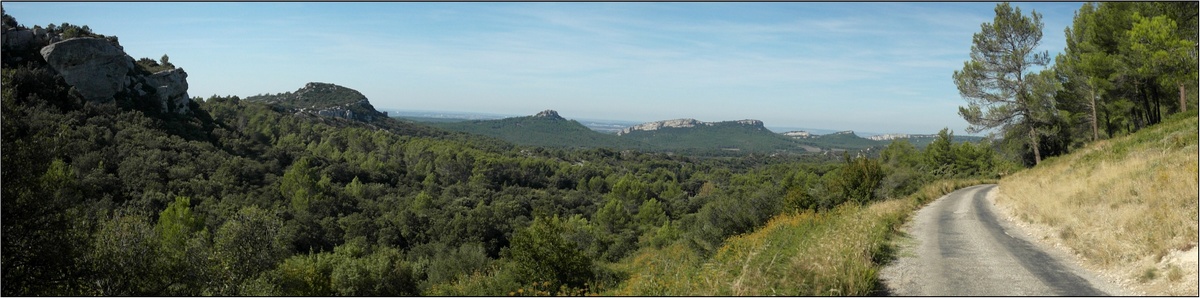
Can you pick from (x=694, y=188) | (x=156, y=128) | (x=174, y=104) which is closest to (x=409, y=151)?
(x=174, y=104)

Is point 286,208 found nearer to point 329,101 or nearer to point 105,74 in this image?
point 105,74

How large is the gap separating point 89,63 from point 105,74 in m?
1.69

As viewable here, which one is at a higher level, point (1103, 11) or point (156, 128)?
point (1103, 11)

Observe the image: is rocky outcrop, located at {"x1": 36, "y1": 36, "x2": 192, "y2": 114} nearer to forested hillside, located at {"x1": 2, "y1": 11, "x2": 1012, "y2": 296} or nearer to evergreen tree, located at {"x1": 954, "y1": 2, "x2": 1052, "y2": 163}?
forested hillside, located at {"x1": 2, "y1": 11, "x2": 1012, "y2": 296}

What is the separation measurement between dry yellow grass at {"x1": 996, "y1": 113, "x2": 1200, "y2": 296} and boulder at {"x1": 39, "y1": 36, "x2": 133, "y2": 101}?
3002 inches

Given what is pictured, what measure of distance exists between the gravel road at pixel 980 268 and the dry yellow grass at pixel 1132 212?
1.49ft

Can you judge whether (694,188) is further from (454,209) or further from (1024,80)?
(1024,80)

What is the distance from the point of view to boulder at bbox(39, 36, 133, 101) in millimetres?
55062

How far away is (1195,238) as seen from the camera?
25.4 feet

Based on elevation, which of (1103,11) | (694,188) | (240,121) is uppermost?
(1103,11)

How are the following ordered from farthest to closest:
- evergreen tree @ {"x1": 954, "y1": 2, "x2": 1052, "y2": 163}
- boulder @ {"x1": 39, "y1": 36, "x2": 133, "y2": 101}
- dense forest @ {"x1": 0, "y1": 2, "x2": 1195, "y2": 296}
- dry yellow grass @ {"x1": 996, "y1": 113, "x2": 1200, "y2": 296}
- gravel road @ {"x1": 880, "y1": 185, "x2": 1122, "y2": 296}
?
1. boulder @ {"x1": 39, "y1": 36, "x2": 133, "y2": 101}
2. evergreen tree @ {"x1": 954, "y1": 2, "x2": 1052, "y2": 163}
3. dense forest @ {"x1": 0, "y1": 2, "x2": 1195, "y2": 296}
4. dry yellow grass @ {"x1": 996, "y1": 113, "x2": 1200, "y2": 296}
5. gravel road @ {"x1": 880, "y1": 185, "x2": 1122, "y2": 296}

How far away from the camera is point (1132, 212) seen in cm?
961

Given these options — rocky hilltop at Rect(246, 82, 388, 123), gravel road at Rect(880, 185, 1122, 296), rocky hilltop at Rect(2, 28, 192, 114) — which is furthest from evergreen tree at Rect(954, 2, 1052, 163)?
rocky hilltop at Rect(246, 82, 388, 123)

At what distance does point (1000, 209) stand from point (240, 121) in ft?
390
